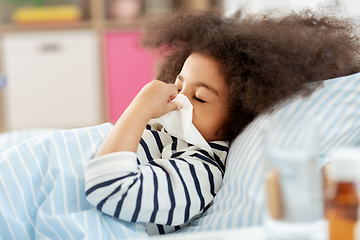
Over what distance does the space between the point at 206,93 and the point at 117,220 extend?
35 cm

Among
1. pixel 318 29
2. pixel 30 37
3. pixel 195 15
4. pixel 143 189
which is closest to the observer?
pixel 143 189

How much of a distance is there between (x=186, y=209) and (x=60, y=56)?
246 centimetres

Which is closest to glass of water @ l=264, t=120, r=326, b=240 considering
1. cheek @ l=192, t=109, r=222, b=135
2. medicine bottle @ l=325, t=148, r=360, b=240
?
medicine bottle @ l=325, t=148, r=360, b=240

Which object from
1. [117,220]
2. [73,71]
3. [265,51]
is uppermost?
[265,51]

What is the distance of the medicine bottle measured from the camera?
352 mm

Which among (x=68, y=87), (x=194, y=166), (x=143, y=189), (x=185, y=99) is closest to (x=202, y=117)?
(x=185, y=99)

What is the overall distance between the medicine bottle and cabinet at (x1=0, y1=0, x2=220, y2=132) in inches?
101

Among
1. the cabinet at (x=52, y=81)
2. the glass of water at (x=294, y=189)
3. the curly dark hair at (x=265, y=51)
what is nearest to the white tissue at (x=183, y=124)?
the curly dark hair at (x=265, y=51)

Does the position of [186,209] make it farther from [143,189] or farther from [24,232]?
[24,232]

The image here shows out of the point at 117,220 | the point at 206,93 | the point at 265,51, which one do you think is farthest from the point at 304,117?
the point at 117,220

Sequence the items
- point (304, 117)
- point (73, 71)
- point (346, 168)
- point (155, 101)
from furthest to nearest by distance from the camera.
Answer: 1. point (73, 71)
2. point (155, 101)
3. point (304, 117)
4. point (346, 168)

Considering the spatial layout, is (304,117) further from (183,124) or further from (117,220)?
(117,220)

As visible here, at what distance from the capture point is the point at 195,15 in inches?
39.7

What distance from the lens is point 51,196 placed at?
27.3 inches
